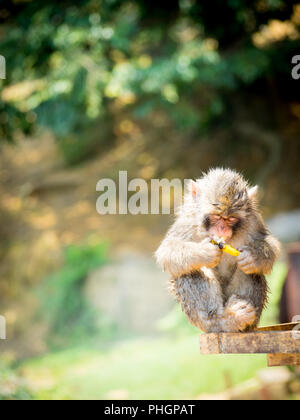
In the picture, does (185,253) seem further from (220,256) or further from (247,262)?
(247,262)

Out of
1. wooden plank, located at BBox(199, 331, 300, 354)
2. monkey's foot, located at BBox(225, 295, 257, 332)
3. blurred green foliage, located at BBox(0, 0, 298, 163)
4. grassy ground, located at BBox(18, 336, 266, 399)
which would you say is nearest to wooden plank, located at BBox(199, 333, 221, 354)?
wooden plank, located at BBox(199, 331, 300, 354)

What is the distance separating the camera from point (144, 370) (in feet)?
28.2

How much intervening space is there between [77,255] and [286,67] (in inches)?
259

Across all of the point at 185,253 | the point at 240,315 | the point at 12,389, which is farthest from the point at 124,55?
the point at 240,315

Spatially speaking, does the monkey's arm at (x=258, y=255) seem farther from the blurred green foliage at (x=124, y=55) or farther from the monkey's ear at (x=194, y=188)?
the blurred green foliage at (x=124, y=55)

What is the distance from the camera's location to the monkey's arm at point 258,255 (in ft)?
12.3

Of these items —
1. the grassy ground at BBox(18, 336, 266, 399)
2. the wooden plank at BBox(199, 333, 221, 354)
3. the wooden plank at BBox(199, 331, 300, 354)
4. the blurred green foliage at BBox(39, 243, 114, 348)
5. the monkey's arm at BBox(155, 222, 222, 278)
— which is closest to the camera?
the wooden plank at BBox(199, 331, 300, 354)

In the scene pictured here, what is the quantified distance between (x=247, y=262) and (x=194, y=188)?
773 millimetres

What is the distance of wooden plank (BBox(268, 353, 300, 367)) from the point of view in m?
3.78

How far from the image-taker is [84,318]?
1086 centimetres

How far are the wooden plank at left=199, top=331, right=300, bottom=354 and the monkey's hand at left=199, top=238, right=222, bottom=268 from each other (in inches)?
21.1

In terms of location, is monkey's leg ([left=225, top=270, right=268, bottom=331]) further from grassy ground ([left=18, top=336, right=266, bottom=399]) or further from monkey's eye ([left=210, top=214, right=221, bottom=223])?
grassy ground ([left=18, top=336, right=266, bottom=399])

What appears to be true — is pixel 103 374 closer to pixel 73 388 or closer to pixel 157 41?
pixel 73 388
